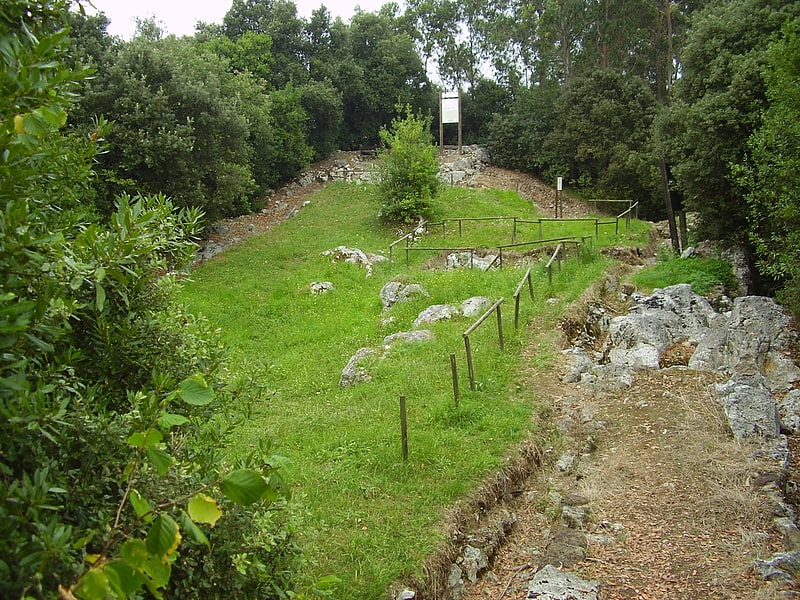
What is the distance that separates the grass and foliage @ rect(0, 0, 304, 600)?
0.71m

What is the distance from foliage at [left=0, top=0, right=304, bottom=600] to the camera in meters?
1.87

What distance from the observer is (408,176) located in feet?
84.1

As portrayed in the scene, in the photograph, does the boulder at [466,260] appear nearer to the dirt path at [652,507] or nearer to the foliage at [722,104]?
the foliage at [722,104]

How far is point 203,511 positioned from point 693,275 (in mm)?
16330

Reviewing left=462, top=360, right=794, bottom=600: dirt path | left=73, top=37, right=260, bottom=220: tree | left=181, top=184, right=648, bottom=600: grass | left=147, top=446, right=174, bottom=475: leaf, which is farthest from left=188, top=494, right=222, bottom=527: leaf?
left=73, top=37, right=260, bottom=220: tree

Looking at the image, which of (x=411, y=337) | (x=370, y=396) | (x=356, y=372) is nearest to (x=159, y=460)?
(x=370, y=396)

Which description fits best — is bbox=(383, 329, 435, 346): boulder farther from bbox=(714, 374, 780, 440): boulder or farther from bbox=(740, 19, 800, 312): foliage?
bbox=(740, 19, 800, 312): foliage

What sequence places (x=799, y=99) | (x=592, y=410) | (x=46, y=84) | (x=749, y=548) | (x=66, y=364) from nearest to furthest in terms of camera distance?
(x=46, y=84) → (x=66, y=364) → (x=749, y=548) → (x=592, y=410) → (x=799, y=99)

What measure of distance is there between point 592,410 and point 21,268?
865 cm

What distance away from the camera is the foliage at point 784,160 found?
1080 cm

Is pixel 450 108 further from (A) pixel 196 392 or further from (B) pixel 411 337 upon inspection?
(A) pixel 196 392

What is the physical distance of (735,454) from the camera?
24.6ft

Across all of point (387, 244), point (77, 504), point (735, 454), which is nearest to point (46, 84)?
point (77, 504)

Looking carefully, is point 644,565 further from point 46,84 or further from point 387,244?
Result: point 387,244
